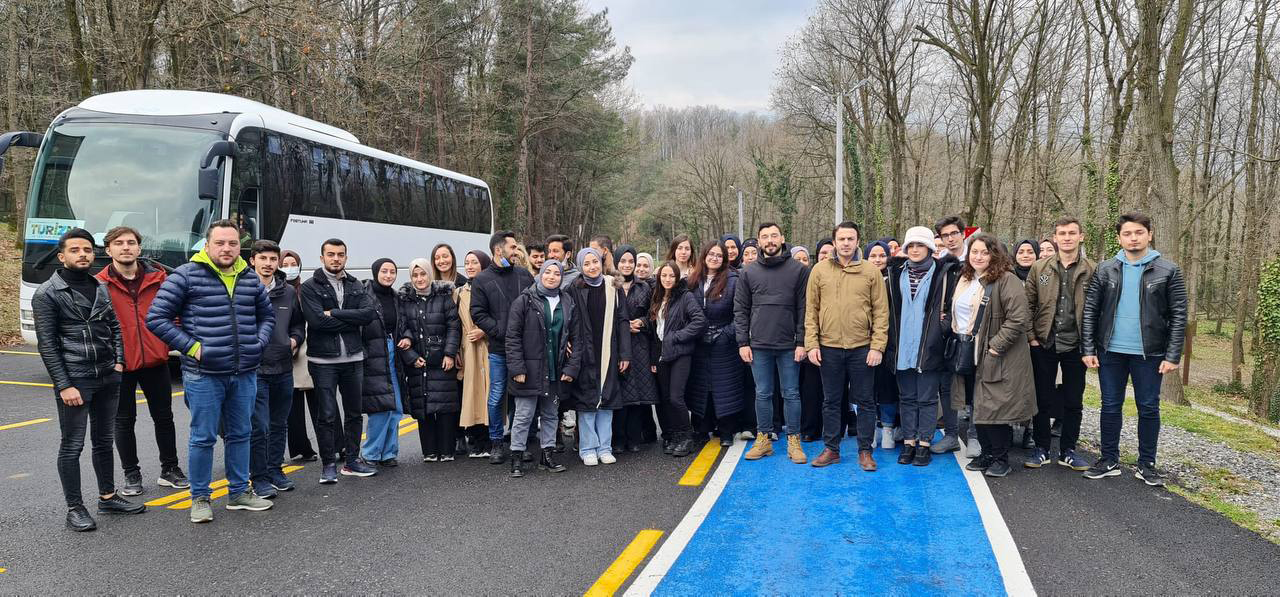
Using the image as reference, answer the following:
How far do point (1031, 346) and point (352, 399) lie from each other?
565 cm

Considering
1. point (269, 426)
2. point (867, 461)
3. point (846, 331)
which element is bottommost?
point (867, 461)

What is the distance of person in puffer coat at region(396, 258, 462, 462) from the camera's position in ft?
21.2

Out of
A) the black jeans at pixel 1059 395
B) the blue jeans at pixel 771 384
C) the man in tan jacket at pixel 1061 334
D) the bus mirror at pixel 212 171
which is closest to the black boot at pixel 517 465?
the blue jeans at pixel 771 384

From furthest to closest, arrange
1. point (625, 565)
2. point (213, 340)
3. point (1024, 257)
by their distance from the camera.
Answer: point (1024, 257) < point (213, 340) < point (625, 565)

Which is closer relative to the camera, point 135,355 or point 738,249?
point 135,355

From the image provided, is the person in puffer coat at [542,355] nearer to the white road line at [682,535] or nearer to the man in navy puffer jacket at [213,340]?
the white road line at [682,535]

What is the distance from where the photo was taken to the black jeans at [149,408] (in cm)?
558

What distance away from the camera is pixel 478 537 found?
4719 millimetres

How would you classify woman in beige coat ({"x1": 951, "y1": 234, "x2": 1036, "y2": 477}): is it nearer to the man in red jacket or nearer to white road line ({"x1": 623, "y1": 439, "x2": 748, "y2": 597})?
white road line ({"x1": 623, "y1": 439, "x2": 748, "y2": 597})

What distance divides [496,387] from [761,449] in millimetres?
2348

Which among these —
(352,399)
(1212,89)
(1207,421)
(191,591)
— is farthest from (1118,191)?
(191,591)

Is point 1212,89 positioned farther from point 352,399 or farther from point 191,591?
point 191,591

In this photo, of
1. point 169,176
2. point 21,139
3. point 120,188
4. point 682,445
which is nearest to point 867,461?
point 682,445

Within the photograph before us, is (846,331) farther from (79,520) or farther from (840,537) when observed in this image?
(79,520)
